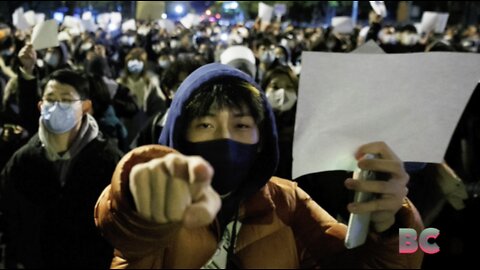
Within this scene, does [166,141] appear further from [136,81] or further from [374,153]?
[136,81]

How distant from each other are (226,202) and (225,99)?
27 centimetres

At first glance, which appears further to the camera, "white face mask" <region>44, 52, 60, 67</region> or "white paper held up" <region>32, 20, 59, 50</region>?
"white face mask" <region>44, 52, 60, 67</region>

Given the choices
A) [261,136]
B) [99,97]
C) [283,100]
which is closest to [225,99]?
[261,136]

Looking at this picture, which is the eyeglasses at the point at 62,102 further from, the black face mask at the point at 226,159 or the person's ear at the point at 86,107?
the black face mask at the point at 226,159

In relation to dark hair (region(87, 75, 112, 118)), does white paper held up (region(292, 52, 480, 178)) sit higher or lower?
higher

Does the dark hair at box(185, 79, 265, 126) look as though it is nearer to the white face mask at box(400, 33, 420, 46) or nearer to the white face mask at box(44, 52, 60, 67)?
the white face mask at box(44, 52, 60, 67)

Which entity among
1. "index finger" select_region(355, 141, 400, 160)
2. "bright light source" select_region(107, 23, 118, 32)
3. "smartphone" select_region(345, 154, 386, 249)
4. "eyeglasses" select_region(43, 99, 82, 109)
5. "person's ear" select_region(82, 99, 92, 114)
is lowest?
"bright light source" select_region(107, 23, 118, 32)

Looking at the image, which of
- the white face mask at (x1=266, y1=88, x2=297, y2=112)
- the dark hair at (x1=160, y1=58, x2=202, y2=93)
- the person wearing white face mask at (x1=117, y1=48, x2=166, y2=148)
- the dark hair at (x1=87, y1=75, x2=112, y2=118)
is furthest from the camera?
the person wearing white face mask at (x1=117, y1=48, x2=166, y2=148)

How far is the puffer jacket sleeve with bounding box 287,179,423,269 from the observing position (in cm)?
118

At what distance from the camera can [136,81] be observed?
21.2 ft

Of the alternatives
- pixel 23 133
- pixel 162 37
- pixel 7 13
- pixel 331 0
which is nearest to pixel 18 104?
pixel 23 133

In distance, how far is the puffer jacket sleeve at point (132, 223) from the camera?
1.05 meters

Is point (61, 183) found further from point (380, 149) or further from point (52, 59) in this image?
point (52, 59)

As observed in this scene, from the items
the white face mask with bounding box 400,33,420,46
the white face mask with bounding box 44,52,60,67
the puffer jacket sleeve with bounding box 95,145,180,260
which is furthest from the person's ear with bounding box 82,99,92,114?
the white face mask with bounding box 400,33,420,46
